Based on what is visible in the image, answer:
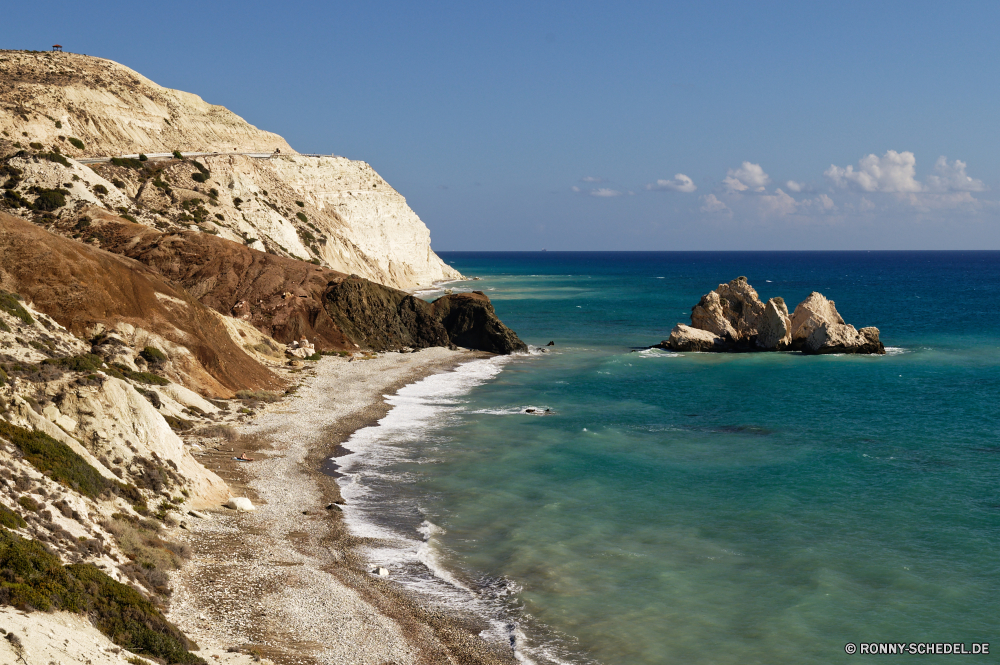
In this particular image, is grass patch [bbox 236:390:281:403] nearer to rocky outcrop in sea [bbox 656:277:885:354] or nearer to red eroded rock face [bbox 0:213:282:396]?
red eroded rock face [bbox 0:213:282:396]

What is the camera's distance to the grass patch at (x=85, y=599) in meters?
13.5

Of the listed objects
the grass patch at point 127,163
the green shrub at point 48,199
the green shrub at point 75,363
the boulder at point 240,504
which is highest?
the grass patch at point 127,163

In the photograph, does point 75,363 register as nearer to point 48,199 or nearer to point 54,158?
point 48,199

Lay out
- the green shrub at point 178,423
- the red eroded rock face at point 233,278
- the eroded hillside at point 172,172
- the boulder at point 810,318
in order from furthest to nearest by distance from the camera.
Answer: the boulder at point 810,318, the eroded hillside at point 172,172, the red eroded rock face at point 233,278, the green shrub at point 178,423

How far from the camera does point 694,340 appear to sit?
216ft

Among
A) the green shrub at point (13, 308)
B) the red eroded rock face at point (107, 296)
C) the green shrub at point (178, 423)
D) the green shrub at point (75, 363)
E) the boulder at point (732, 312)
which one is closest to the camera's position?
the green shrub at point (75, 363)

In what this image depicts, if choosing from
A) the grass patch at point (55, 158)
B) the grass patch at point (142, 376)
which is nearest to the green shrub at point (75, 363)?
the grass patch at point (142, 376)

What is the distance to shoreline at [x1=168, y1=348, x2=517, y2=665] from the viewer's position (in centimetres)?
1658

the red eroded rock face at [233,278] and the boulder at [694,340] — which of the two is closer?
the red eroded rock face at [233,278]

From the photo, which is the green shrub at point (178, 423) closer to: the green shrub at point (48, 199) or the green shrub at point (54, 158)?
the green shrub at point (48, 199)

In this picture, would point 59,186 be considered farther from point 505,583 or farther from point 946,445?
point 946,445

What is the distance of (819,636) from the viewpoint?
18250mm

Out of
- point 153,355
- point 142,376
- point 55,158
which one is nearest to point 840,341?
point 153,355

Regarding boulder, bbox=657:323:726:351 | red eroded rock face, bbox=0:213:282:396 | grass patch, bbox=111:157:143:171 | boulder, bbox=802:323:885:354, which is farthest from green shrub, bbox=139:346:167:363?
boulder, bbox=802:323:885:354
